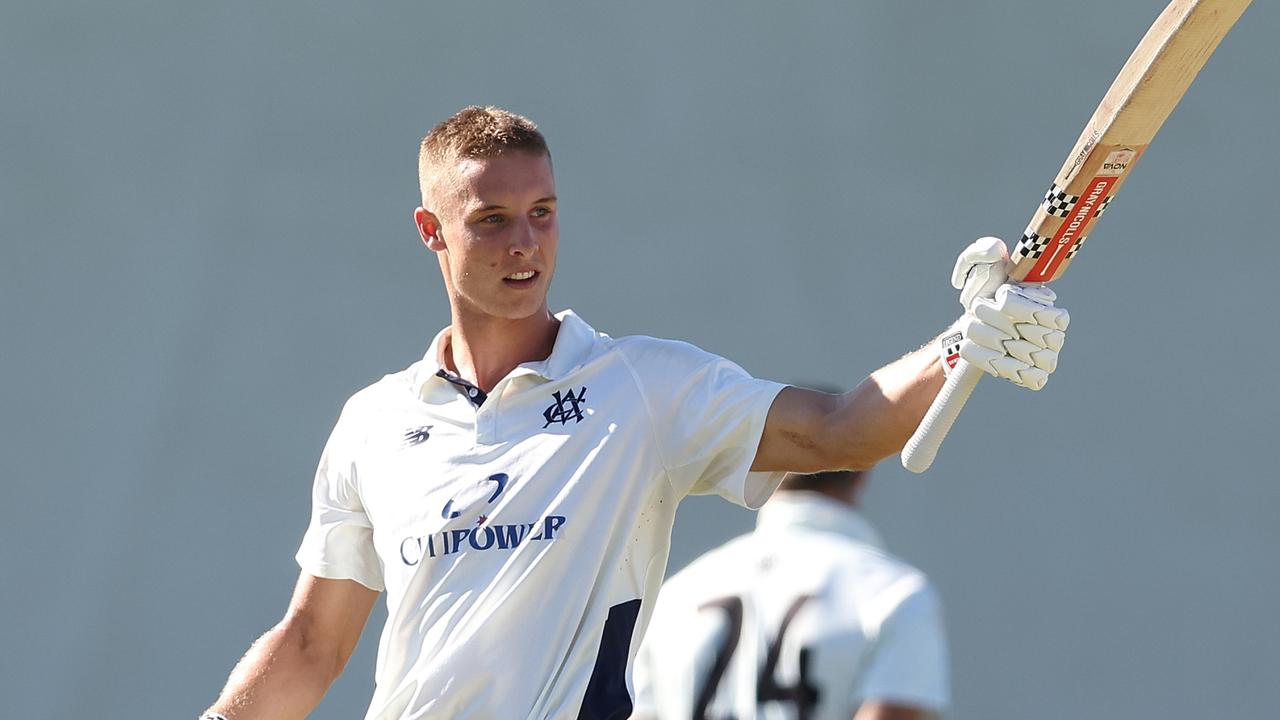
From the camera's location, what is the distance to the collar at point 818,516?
313 cm

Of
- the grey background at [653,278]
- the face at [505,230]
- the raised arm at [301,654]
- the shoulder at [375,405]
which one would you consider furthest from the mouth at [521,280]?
the grey background at [653,278]

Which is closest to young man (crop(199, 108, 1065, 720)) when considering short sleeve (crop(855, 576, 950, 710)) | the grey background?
short sleeve (crop(855, 576, 950, 710))

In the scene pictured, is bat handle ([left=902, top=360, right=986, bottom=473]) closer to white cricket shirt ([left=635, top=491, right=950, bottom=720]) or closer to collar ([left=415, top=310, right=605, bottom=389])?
white cricket shirt ([left=635, top=491, right=950, bottom=720])

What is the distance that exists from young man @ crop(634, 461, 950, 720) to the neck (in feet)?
1.49

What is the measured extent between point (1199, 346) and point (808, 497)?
275 cm

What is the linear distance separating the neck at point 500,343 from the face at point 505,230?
0.14ft

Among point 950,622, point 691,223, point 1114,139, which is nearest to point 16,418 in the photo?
point 691,223

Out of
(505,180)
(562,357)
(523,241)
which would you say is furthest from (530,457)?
(505,180)

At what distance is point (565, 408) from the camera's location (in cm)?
307

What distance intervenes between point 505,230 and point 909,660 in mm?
924

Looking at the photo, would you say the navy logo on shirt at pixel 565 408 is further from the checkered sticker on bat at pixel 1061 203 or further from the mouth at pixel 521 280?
the checkered sticker on bat at pixel 1061 203

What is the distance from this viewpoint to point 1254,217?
557 cm

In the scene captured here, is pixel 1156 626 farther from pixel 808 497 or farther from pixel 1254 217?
pixel 808 497

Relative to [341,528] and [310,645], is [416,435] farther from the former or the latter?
[310,645]
